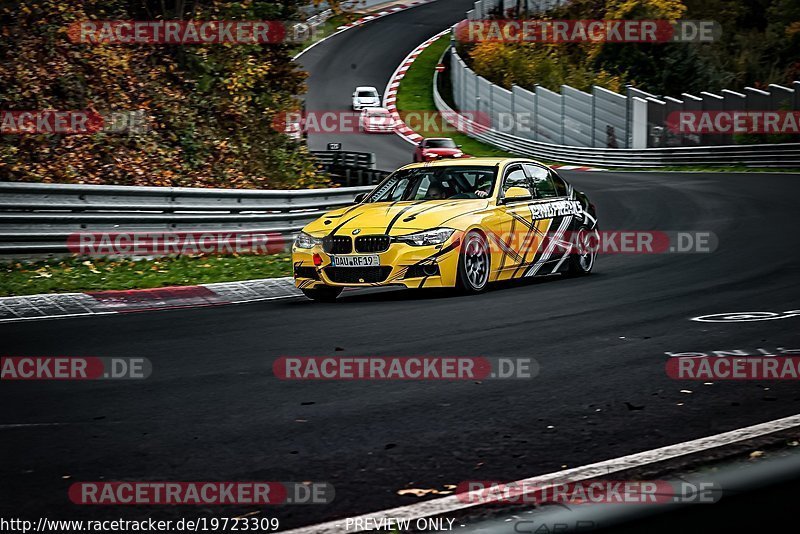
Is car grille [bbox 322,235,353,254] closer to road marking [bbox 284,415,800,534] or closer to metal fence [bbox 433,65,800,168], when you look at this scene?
road marking [bbox 284,415,800,534]

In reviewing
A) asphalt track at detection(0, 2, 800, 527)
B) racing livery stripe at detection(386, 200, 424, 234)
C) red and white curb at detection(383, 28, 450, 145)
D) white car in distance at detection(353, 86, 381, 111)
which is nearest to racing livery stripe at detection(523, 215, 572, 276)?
asphalt track at detection(0, 2, 800, 527)

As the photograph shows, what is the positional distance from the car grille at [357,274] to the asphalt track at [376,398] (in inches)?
10.1

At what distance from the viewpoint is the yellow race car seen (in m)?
10.8

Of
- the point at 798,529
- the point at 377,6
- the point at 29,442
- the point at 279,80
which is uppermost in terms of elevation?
the point at 377,6

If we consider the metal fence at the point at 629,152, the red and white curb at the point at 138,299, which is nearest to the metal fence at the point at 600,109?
the metal fence at the point at 629,152

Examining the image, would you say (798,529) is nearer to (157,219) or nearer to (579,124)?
(157,219)

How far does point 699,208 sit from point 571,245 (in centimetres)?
1002

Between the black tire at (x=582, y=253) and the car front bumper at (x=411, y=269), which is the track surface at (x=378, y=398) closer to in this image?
the car front bumper at (x=411, y=269)

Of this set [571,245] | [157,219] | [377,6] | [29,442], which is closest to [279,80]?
[157,219]

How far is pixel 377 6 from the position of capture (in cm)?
8062

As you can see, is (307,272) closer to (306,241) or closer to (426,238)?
(306,241)

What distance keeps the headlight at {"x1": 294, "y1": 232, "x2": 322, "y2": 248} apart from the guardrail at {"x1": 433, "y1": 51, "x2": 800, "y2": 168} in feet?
85.6

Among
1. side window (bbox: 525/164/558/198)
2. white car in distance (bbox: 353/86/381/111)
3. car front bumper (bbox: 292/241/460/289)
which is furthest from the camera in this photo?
white car in distance (bbox: 353/86/381/111)

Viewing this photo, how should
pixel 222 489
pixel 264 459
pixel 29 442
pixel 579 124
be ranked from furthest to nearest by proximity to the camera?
pixel 579 124, pixel 29 442, pixel 264 459, pixel 222 489
